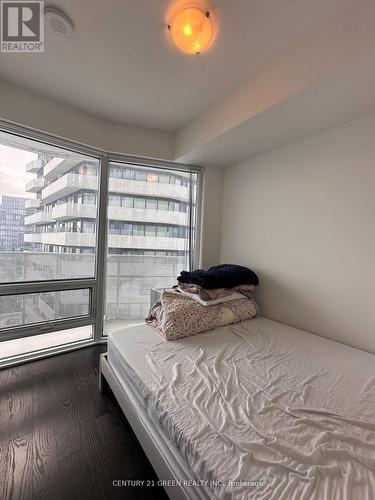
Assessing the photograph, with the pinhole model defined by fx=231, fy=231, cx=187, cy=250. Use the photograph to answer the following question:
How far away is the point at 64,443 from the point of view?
1.38m

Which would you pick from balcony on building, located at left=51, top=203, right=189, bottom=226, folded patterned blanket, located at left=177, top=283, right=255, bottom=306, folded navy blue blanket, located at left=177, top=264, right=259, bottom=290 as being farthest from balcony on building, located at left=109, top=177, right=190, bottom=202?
folded patterned blanket, located at left=177, top=283, right=255, bottom=306

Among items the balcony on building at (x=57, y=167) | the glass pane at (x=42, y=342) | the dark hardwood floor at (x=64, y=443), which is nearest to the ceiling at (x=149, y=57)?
the balcony on building at (x=57, y=167)

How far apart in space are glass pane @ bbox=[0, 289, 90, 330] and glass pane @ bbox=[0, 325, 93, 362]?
0.60 feet

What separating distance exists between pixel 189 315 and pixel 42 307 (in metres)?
1.59

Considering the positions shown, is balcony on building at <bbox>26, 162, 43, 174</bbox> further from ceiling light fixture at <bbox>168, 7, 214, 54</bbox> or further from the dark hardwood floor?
the dark hardwood floor

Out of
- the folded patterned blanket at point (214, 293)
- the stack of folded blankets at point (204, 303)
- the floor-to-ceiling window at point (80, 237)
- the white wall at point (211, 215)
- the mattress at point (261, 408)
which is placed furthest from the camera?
the white wall at point (211, 215)

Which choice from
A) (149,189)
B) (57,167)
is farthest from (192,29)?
(57,167)

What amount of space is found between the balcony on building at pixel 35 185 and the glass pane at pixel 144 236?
2.19 ft

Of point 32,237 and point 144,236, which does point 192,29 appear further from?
point 32,237

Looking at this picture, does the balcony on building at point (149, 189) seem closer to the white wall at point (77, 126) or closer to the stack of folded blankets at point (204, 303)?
the white wall at point (77, 126)

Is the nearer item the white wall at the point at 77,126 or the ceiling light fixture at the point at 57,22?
the ceiling light fixture at the point at 57,22

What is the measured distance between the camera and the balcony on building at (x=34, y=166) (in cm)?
222

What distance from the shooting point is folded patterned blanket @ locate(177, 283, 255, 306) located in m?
2.07

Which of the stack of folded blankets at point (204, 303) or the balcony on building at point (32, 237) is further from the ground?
the balcony on building at point (32, 237)
